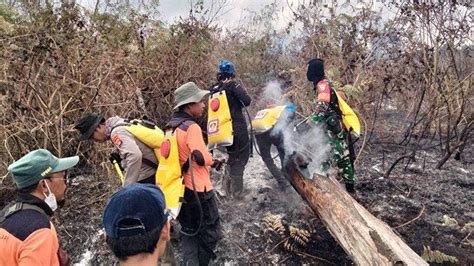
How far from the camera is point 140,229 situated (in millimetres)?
1702

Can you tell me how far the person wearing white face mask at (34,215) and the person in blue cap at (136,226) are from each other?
95 centimetres

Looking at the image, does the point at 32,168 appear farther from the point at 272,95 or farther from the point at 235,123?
the point at 272,95

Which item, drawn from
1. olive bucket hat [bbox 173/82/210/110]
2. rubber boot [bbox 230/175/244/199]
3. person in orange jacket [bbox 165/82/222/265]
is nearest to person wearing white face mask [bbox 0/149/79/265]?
person in orange jacket [bbox 165/82/222/265]

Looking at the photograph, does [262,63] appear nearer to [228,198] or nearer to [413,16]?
[413,16]

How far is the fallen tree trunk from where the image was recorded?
11.8ft

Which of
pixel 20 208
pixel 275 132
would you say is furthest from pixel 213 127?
pixel 20 208

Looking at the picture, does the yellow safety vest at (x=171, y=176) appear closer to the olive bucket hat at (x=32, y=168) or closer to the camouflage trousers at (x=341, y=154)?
the olive bucket hat at (x=32, y=168)

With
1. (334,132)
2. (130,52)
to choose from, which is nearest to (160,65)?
(130,52)

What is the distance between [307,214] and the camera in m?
5.41

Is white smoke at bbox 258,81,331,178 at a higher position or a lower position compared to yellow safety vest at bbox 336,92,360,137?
lower

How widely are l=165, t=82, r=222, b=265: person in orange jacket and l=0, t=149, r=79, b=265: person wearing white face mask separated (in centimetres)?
130

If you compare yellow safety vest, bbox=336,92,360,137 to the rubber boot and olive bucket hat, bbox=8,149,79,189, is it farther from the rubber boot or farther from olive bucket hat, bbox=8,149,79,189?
olive bucket hat, bbox=8,149,79,189

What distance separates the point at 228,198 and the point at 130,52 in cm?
292

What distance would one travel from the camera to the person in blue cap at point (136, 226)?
1.70 metres
